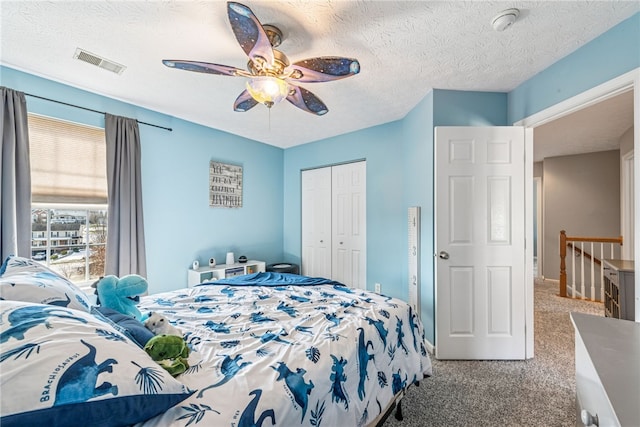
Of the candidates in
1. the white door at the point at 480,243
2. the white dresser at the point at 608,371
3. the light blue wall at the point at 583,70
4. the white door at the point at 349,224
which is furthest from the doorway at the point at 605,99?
the white door at the point at 349,224

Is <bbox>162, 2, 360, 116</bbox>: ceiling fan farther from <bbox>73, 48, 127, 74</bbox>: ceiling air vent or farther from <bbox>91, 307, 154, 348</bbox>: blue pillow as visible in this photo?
<bbox>91, 307, 154, 348</bbox>: blue pillow

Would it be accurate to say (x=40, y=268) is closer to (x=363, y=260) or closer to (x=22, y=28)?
(x=22, y=28)

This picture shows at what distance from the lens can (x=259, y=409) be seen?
2.96 ft

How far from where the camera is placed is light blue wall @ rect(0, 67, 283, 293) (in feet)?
8.51

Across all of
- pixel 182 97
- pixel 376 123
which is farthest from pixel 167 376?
pixel 376 123

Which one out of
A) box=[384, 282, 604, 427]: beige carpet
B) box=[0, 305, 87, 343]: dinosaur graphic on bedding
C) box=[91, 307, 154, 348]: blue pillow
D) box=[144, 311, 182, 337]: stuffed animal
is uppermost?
box=[0, 305, 87, 343]: dinosaur graphic on bedding

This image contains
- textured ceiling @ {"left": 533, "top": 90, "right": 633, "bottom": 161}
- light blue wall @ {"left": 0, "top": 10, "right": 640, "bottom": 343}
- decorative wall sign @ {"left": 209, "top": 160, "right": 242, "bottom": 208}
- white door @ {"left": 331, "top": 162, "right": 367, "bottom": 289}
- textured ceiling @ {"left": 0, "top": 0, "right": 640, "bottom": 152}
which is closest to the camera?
textured ceiling @ {"left": 0, "top": 0, "right": 640, "bottom": 152}

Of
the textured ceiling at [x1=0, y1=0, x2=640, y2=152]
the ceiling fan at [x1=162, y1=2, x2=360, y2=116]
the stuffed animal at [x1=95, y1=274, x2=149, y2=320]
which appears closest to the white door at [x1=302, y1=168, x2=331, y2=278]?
the textured ceiling at [x1=0, y1=0, x2=640, y2=152]

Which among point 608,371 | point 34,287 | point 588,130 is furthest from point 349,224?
point 588,130

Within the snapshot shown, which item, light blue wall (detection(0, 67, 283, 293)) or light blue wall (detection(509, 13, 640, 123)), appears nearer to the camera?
light blue wall (detection(509, 13, 640, 123))

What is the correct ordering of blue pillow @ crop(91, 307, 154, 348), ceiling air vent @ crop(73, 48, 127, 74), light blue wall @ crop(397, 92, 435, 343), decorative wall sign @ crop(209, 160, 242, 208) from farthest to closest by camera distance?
decorative wall sign @ crop(209, 160, 242, 208)
light blue wall @ crop(397, 92, 435, 343)
ceiling air vent @ crop(73, 48, 127, 74)
blue pillow @ crop(91, 307, 154, 348)

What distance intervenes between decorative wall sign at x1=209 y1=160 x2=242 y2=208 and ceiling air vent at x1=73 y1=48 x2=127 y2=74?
1.56 meters

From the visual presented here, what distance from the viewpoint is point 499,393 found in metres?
1.97

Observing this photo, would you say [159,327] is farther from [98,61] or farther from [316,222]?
[316,222]
